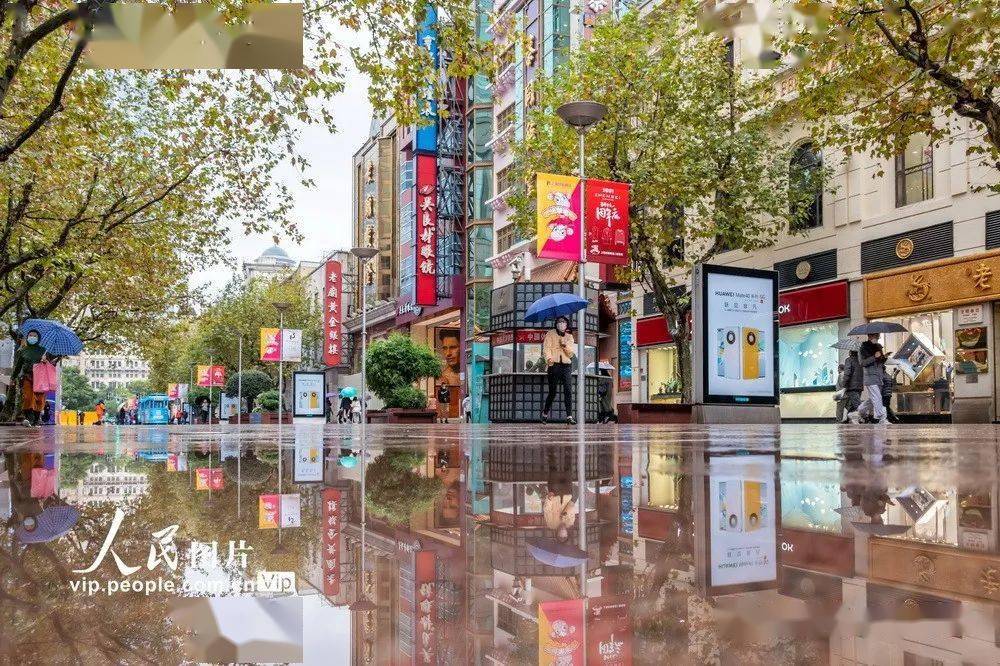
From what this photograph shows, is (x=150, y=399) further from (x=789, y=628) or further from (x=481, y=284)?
(x=789, y=628)

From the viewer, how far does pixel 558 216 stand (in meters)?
15.4

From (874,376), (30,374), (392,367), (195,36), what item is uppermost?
(195,36)

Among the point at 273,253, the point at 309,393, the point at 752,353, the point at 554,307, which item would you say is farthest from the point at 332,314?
the point at 273,253

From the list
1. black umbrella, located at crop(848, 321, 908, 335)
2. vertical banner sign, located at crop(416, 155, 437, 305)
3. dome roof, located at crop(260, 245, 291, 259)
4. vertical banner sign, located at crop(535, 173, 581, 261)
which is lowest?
black umbrella, located at crop(848, 321, 908, 335)

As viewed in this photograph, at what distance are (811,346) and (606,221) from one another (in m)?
9.51

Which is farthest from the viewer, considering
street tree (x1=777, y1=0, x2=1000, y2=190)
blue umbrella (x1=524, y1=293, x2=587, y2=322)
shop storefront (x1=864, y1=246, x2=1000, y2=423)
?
shop storefront (x1=864, y1=246, x2=1000, y2=423)

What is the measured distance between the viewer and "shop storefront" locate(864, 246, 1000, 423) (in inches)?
724

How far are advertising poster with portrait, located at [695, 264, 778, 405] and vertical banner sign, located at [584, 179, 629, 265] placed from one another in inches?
73.0

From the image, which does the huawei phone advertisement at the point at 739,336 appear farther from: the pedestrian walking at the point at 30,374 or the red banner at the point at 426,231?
the red banner at the point at 426,231

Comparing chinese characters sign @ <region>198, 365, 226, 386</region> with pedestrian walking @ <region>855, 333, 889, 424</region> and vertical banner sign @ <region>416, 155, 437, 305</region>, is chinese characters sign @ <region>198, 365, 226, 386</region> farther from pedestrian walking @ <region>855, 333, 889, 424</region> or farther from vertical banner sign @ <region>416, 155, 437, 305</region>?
pedestrian walking @ <region>855, 333, 889, 424</region>

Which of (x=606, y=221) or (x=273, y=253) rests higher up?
(x=273, y=253)

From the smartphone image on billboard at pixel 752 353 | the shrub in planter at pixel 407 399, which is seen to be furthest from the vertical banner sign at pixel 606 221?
the shrub in planter at pixel 407 399

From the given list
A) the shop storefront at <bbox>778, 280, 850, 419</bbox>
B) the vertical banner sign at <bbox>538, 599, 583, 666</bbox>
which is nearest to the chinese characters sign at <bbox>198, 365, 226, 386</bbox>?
the shop storefront at <bbox>778, 280, 850, 419</bbox>

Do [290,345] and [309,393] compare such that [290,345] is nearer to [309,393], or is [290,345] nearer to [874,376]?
[309,393]
